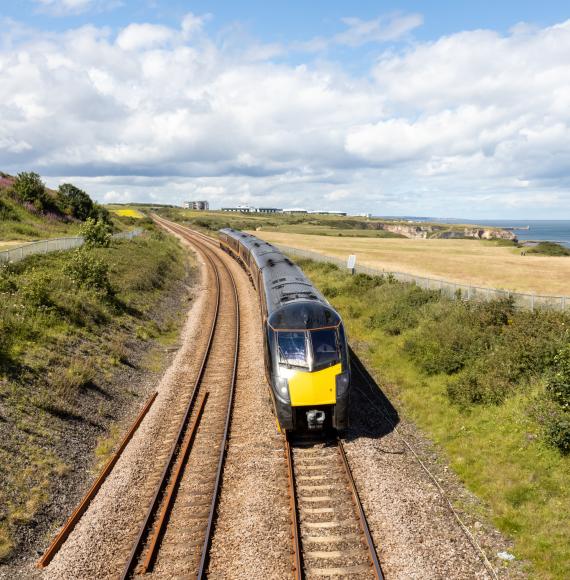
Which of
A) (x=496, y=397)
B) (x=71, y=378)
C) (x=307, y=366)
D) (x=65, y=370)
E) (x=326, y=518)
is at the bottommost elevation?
(x=326, y=518)

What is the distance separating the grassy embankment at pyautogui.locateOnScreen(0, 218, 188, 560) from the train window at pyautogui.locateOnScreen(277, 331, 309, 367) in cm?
630

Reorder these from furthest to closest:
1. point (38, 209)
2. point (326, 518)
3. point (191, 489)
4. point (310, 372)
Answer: point (38, 209) < point (310, 372) < point (191, 489) < point (326, 518)

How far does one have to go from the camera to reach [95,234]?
39.1 metres

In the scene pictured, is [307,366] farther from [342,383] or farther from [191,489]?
[191,489]

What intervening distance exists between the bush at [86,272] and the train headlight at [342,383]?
17.9m

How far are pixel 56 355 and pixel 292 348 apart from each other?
32.8 feet

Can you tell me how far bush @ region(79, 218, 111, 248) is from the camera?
3816 centimetres

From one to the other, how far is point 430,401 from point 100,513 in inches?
449

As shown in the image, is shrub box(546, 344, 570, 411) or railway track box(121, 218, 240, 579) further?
shrub box(546, 344, 570, 411)

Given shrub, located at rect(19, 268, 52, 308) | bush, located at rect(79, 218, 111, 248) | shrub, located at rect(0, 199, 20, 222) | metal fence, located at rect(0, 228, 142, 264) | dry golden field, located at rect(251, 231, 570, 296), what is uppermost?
shrub, located at rect(0, 199, 20, 222)

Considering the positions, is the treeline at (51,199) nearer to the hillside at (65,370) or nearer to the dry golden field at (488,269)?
→ the hillside at (65,370)

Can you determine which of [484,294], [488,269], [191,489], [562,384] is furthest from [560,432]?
[488,269]

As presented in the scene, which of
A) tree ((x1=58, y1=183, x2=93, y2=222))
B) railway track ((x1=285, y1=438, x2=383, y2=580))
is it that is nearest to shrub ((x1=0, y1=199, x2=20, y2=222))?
tree ((x1=58, y1=183, x2=93, y2=222))

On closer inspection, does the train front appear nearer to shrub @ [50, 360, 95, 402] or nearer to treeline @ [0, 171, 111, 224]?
shrub @ [50, 360, 95, 402]
